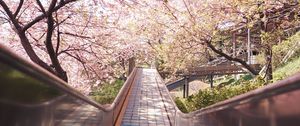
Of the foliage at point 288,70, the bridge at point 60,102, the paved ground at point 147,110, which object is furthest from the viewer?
the foliage at point 288,70

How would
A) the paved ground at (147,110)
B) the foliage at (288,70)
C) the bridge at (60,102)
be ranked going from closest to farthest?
the bridge at (60,102) < the paved ground at (147,110) < the foliage at (288,70)

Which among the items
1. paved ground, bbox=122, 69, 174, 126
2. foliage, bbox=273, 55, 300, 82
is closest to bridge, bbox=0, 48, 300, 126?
paved ground, bbox=122, 69, 174, 126

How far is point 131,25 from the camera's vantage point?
60.0ft

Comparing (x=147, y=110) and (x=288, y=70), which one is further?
(x=288, y=70)

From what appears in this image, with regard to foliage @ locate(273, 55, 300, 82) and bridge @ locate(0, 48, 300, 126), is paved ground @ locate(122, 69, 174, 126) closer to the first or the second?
foliage @ locate(273, 55, 300, 82)

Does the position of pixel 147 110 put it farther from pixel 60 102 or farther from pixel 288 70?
pixel 60 102

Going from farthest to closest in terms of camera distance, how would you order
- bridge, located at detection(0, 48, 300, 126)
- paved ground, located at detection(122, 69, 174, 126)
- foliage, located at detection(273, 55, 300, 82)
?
foliage, located at detection(273, 55, 300, 82), paved ground, located at detection(122, 69, 174, 126), bridge, located at detection(0, 48, 300, 126)

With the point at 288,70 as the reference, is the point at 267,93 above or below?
below

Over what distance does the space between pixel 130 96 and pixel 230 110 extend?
1249 cm

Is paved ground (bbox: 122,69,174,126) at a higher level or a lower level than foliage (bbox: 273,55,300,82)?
lower

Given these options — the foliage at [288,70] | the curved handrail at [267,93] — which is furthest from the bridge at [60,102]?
the foliage at [288,70]

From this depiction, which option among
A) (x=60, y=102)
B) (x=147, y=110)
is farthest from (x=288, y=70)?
(x=60, y=102)

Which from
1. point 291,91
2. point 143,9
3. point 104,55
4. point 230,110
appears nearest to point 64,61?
point 104,55

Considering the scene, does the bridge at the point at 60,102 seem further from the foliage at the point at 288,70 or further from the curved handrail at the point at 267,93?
the foliage at the point at 288,70
